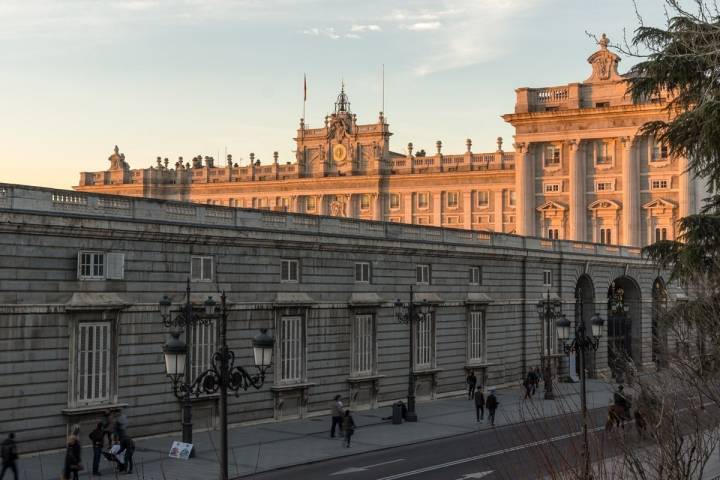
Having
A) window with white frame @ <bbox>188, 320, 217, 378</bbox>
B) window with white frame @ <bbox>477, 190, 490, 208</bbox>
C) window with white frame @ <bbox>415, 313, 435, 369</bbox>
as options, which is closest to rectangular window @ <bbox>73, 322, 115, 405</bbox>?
window with white frame @ <bbox>188, 320, 217, 378</bbox>

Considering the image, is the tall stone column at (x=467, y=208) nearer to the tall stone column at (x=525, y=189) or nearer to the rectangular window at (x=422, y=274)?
the tall stone column at (x=525, y=189)

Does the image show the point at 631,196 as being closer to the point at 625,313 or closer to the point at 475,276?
the point at 625,313

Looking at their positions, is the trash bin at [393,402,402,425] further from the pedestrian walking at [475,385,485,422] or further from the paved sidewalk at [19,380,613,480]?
the pedestrian walking at [475,385,485,422]

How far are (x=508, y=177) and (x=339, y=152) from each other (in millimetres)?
20602

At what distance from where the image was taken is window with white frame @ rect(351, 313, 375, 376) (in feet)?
141

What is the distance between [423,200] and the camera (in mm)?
120125

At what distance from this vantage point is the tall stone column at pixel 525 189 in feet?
325

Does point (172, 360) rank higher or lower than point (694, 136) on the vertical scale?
lower

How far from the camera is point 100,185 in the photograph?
138m

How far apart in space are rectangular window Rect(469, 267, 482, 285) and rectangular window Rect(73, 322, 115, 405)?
22.3m

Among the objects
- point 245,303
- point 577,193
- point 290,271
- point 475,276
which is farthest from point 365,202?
point 245,303

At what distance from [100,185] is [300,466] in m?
114

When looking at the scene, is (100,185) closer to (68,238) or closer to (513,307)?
(513,307)

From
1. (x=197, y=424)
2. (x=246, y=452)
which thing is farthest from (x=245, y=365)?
(x=246, y=452)
